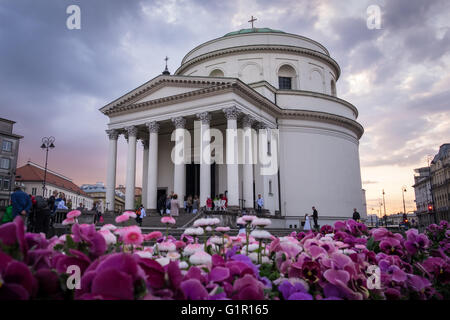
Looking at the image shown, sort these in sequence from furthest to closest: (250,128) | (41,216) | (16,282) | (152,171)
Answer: (152,171) < (250,128) < (41,216) < (16,282)

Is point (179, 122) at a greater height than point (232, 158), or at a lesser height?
greater

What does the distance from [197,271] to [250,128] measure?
2294cm

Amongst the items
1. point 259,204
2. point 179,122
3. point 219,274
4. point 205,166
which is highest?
point 179,122

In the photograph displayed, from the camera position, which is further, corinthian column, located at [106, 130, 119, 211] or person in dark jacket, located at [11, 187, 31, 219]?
corinthian column, located at [106, 130, 119, 211]

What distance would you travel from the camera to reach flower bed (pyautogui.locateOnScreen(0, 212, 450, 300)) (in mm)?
1095

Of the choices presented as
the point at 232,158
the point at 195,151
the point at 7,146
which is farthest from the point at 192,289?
the point at 7,146

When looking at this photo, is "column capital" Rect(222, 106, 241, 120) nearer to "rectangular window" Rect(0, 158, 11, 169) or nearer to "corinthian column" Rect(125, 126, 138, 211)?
"corinthian column" Rect(125, 126, 138, 211)

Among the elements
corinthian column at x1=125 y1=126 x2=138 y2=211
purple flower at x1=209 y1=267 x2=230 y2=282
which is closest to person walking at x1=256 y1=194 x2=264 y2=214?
corinthian column at x1=125 y1=126 x2=138 y2=211

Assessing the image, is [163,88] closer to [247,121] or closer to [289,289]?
[247,121]

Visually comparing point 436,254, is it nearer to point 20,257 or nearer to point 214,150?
point 20,257

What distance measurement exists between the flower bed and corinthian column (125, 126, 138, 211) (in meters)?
24.3

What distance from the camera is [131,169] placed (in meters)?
26.5

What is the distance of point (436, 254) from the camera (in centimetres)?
301
